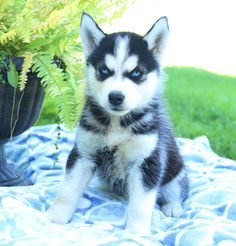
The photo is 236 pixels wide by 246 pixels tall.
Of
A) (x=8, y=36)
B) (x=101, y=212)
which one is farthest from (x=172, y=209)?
(x=8, y=36)

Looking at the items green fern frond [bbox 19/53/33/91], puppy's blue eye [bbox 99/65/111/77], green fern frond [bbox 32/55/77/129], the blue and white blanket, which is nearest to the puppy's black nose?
puppy's blue eye [bbox 99/65/111/77]

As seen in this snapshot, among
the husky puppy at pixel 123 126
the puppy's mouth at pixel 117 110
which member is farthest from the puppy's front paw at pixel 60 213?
the puppy's mouth at pixel 117 110

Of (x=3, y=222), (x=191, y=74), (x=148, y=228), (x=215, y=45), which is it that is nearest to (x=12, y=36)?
(x=3, y=222)

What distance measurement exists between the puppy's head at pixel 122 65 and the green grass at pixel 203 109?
7.85ft

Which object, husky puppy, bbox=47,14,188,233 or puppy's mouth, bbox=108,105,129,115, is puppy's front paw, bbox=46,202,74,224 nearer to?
husky puppy, bbox=47,14,188,233

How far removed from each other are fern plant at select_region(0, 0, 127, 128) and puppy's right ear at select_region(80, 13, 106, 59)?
0.13 metres

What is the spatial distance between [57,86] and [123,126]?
47cm

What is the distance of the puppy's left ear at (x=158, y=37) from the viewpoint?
3129mm

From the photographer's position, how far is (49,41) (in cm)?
334

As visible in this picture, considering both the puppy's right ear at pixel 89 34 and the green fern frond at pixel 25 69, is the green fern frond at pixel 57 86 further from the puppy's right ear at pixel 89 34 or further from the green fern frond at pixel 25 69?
the puppy's right ear at pixel 89 34

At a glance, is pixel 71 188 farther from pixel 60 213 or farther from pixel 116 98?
pixel 116 98

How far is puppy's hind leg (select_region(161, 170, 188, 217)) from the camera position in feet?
11.5

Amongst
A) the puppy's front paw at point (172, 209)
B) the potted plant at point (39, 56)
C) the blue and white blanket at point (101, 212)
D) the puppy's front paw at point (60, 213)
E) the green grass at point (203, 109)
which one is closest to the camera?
the blue and white blanket at point (101, 212)

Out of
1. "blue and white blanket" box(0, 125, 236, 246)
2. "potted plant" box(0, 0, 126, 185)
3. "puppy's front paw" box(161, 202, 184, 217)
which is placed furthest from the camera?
"puppy's front paw" box(161, 202, 184, 217)
